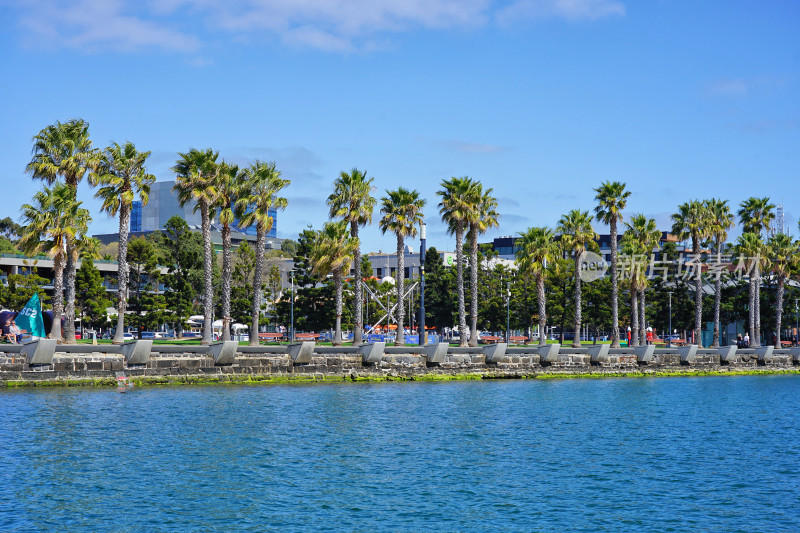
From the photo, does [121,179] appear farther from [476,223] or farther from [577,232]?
[577,232]

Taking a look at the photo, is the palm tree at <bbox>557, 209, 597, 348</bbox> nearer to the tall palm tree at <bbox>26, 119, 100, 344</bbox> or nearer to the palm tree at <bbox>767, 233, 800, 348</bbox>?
the palm tree at <bbox>767, 233, 800, 348</bbox>

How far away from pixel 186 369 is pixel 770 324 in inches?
2949

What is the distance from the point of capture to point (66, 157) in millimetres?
54344

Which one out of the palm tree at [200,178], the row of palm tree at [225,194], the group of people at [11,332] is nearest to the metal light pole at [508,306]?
the row of palm tree at [225,194]

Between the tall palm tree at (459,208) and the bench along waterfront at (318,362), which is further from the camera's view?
the tall palm tree at (459,208)

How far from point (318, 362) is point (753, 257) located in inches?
1938

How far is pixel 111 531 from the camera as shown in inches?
680

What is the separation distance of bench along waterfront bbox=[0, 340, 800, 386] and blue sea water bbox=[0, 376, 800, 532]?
7.91 feet

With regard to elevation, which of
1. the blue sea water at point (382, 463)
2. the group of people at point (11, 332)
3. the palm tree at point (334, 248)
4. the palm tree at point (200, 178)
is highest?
the palm tree at point (200, 178)

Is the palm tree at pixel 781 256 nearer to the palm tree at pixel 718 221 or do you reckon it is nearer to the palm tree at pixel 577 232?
Answer: the palm tree at pixel 718 221

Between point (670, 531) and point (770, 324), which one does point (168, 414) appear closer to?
point (670, 531)

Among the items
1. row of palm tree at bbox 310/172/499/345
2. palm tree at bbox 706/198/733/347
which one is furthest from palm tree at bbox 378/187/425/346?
palm tree at bbox 706/198/733/347

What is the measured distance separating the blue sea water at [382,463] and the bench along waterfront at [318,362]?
2410 mm

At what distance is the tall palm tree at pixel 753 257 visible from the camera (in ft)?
261
